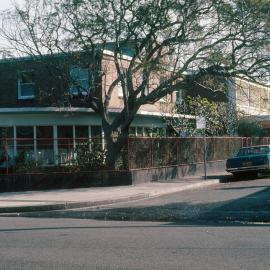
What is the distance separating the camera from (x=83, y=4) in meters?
20.9

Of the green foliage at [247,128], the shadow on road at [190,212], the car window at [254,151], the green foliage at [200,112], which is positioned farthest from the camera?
the green foliage at [247,128]

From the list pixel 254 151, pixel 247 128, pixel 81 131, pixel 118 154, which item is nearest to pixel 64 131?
pixel 81 131

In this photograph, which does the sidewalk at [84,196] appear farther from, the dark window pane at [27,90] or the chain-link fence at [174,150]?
the dark window pane at [27,90]

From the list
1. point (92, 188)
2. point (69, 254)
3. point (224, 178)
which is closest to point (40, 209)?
point (92, 188)

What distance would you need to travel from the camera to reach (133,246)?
9578 mm

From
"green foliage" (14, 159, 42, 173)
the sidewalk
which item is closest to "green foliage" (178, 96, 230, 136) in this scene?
the sidewalk

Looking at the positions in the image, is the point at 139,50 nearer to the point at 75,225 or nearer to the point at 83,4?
the point at 83,4

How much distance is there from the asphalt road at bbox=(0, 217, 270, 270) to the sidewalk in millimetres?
3569

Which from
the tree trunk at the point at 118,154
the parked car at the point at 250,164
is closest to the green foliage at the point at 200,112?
the parked car at the point at 250,164

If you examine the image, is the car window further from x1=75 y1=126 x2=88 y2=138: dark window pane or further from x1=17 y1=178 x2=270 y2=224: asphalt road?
x1=75 y1=126 x2=88 y2=138: dark window pane

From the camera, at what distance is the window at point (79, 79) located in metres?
23.0

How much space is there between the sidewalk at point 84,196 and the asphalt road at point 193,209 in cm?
56

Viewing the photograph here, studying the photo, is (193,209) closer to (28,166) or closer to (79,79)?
(28,166)

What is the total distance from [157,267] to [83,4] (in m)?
14.7
